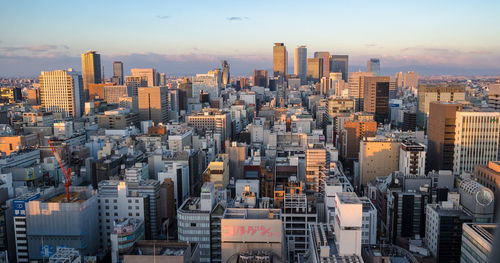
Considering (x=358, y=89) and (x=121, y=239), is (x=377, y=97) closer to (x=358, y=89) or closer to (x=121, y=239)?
(x=358, y=89)

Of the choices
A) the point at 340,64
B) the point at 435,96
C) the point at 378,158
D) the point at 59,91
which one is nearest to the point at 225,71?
the point at 340,64

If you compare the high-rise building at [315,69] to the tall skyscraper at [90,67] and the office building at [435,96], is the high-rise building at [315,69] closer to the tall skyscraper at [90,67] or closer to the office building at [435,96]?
the tall skyscraper at [90,67]

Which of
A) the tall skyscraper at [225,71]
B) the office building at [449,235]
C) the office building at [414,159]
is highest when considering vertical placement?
the tall skyscraper at [225,71]

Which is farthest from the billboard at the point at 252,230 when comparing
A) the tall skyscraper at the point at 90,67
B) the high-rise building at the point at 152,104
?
the tall skyscraper at the point at 90,67

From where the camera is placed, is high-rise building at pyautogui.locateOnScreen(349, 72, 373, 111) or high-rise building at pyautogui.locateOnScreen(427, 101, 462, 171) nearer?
high-rise building at pyautogui.locateOnScreen(427, 101, 462, 171)

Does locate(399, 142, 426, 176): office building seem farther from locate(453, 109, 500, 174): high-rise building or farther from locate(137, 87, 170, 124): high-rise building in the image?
locate(137, 87, 170, 124): high-rise building

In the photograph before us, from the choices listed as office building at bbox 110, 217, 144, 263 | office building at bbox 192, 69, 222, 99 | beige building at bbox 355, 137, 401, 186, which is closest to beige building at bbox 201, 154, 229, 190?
office building at bbox 110, 217, 144, 263

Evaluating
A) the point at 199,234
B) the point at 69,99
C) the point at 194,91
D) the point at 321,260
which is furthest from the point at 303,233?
the point at 194,91
